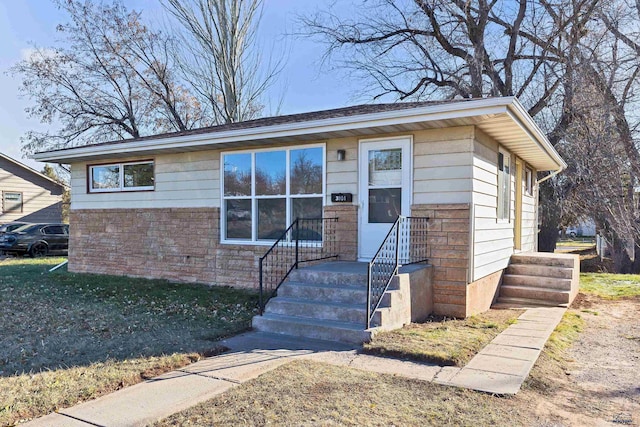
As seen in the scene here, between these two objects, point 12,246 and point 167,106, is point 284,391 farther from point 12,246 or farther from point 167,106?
point 167,106

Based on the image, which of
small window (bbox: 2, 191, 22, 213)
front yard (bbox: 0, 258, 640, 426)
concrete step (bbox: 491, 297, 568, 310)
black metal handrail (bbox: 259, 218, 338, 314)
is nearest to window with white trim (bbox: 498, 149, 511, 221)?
concrete step (bbox: 491, 297, 568, 310)

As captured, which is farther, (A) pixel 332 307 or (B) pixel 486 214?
(B) pixel 486 214

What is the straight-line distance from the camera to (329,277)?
593cm

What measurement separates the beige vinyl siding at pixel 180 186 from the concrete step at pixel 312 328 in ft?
11.2

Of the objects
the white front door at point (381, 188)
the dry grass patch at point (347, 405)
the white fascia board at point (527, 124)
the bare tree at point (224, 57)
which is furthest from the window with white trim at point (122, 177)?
the bare tree at point (224, 57)

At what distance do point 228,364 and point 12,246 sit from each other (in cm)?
1580

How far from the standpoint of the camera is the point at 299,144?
24.7 feet

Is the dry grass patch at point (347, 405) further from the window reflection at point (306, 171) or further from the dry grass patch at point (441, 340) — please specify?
the window reflection at point (306, 171)

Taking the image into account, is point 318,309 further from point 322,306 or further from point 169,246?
point 169,246

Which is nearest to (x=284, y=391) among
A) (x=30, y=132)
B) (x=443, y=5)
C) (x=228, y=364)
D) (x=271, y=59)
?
(x=228, y=364)

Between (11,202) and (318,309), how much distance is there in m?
22.4

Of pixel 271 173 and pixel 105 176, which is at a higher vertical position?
pixel 105 176

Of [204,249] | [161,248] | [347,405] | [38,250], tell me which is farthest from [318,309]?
[38,250]

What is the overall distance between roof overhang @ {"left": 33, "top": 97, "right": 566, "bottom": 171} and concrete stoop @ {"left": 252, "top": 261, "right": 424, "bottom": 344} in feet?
6.79
